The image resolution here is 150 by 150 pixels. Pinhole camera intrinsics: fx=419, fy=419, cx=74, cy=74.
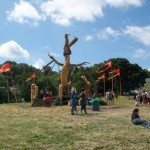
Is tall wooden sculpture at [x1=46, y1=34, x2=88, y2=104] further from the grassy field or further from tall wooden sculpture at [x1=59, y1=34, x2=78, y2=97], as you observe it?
the grassy field

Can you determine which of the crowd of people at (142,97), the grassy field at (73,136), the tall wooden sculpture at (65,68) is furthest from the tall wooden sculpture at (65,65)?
the grassy field at (73,136)

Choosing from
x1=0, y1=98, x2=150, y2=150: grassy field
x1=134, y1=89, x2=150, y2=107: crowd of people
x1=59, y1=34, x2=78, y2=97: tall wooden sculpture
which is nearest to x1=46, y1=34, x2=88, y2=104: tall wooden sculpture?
x1=59, y1=34, x2=78, y2=97: tall wooden sculpture

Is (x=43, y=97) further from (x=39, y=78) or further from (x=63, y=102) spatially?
(x=39, y=78)

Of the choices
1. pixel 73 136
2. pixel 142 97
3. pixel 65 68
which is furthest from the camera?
pixel 65 68

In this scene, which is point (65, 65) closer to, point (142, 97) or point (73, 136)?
point (142, 97)

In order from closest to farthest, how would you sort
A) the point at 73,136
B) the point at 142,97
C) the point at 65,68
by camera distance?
the point at 73,136 < the point at 142,97 < the point at 65,68

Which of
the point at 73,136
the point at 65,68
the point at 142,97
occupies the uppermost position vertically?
the point at 65,68

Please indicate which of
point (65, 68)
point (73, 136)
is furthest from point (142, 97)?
point (73, 136)

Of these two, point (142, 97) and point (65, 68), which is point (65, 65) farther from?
point (142, 97)

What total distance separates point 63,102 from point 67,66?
12.4 ft

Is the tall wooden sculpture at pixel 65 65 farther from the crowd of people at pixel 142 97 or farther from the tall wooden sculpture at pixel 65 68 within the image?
the crowd of people at pixel 142 97

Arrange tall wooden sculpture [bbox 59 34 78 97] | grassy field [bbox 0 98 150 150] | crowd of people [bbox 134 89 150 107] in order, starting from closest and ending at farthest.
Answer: grassy field [bbox 0 98 150 150], crowd of people [bbox 134 89 150 107], tall wooden sculpture [bbox 59 34 78 97]

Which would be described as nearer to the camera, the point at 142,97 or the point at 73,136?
the point at 73,136

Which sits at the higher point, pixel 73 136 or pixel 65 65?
pixel 65 65
